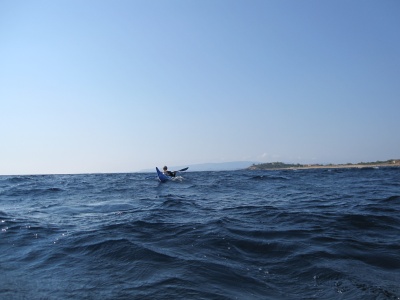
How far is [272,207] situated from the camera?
1203 centimetres

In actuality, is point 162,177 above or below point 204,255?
above

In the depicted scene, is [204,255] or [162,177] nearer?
[204,255]

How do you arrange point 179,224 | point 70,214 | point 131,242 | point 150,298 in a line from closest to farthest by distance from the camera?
1. point 150,298
2. point 131,242
3. point 179,224
4. point 70,214

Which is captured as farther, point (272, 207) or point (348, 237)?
point (272, 207)

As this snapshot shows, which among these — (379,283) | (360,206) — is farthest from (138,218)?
(360,206)

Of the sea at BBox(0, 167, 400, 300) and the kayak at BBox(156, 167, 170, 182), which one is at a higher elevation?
the kayak at BBox(156, 167, 170, 182)

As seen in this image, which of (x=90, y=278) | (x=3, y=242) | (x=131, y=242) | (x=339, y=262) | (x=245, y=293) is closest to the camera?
(x=245, y=293)

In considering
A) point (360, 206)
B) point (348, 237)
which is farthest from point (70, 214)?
point (360, 206)

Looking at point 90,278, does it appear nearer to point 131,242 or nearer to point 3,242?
point 131,242

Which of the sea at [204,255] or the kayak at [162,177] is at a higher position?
the kayak at [162,177]

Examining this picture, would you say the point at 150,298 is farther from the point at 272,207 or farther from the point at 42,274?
the point at 272,207

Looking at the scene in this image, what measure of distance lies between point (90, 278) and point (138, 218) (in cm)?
504

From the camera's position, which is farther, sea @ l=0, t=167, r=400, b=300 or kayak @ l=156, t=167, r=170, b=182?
kayak @ l=156, t=167, r=170, b=182

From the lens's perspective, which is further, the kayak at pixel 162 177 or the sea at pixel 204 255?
the kayak at pixel 162 177
